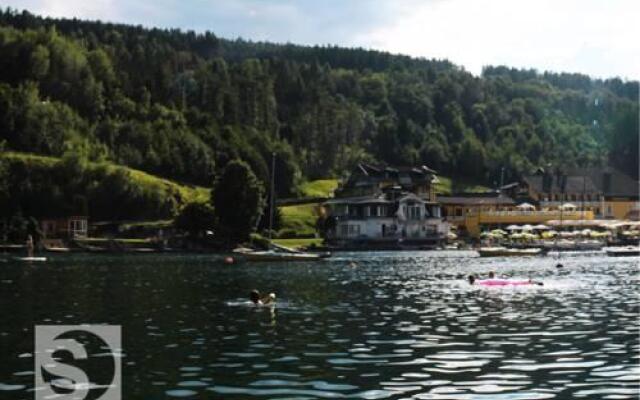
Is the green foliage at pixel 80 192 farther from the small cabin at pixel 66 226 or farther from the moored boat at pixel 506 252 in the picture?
the moored boat at pixel 506 252

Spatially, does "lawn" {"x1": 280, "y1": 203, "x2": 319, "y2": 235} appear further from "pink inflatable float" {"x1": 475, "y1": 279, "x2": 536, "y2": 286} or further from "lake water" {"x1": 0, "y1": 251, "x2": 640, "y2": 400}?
"pink inflatable float" {"x1": 475, "y1": 279, "x2": 536, "y2": 286}

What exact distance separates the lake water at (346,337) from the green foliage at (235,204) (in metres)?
77.1

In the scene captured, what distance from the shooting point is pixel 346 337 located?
37531 mm

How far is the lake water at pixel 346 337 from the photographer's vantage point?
26.4 m

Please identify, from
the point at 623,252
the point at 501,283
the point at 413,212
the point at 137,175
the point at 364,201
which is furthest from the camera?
the point at 137,175

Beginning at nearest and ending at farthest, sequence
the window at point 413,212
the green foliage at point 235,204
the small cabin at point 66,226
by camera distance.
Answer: the green foliage at point 235,204
the small cabin at point 66,226
the window at point 413,212

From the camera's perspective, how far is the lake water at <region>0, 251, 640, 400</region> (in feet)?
86.5

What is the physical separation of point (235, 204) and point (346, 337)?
115 m

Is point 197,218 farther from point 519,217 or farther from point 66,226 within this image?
point 519,217

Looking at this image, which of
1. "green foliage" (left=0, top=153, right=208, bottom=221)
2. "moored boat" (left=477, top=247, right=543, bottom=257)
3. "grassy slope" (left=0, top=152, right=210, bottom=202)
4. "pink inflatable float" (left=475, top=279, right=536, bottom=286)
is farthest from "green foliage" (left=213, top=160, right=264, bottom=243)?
"pink inflatable float" (left=475, top=279, right=536, bottom=286)

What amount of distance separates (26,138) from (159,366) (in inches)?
7020

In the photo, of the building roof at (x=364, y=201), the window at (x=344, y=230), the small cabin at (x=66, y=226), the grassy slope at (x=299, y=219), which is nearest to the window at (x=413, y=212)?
the building roof at (x=364, y=201)

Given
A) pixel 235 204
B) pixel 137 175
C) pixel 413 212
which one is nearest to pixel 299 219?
pixel 413 212

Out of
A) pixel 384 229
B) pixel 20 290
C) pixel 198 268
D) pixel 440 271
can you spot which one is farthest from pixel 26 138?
pixel 20 290
